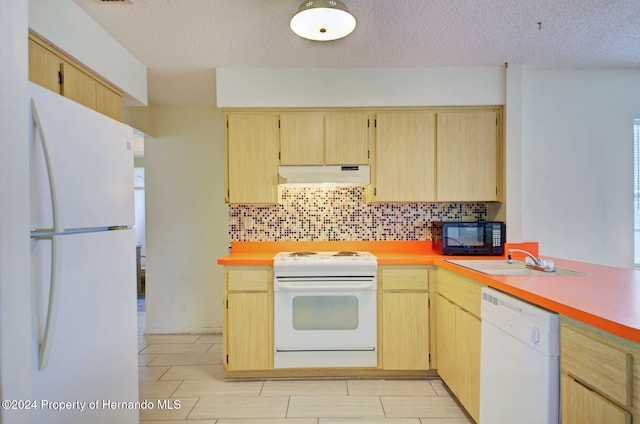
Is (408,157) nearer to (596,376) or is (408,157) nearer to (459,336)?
(459,336)

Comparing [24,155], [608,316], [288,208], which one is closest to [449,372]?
[608,316]

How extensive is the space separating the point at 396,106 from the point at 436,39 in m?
0.60

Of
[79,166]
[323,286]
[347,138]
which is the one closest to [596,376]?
[323,286]

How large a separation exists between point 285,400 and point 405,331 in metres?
0.98

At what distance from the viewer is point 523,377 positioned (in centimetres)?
142

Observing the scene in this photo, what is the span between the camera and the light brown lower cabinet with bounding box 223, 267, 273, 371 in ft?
8.41

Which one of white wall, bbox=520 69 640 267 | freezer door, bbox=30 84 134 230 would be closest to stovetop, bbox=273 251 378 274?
freezer door, bbox=30 84 134 230

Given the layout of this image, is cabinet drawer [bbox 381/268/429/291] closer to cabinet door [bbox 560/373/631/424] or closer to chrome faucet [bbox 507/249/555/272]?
chrome faucet [bbox 507/249/555/272]

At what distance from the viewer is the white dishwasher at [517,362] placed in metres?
1.28

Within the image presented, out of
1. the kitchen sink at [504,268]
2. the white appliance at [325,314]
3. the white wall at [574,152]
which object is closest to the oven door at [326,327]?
the white appliance at [325,314]

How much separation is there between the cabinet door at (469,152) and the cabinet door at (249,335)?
175cm

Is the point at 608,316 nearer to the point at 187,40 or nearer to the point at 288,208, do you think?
the point at 288,208

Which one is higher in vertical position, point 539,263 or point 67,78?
point 67,78

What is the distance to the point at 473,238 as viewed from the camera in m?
2.77
